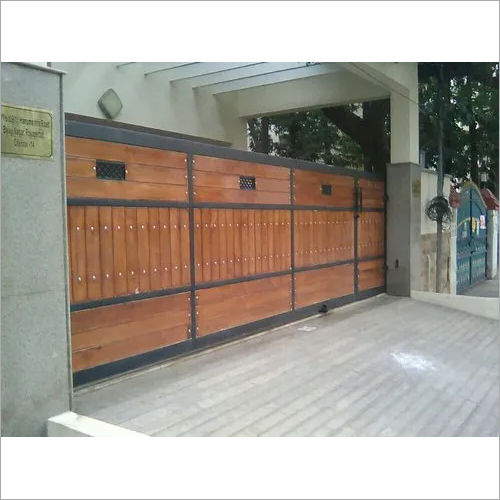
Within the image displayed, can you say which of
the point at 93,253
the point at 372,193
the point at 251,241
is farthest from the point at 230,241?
the point at 372,193

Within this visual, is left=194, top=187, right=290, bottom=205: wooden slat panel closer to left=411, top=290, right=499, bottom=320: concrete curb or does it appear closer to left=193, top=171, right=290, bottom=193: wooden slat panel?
left=193, top=171, right=290, bottom=193: wooden slat panel

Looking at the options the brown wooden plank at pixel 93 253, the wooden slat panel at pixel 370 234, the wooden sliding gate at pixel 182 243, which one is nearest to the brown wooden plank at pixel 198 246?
the wooden sliding gate at pixel 182 243

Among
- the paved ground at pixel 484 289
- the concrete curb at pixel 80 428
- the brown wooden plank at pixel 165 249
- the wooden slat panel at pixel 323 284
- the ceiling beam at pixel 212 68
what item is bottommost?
the paved ground at pixel 484 289

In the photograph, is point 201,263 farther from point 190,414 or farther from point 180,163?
point 190,414

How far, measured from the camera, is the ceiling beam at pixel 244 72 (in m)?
7.96

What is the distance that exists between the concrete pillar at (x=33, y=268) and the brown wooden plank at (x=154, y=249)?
4.49 ft

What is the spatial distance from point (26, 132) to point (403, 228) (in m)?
7.53

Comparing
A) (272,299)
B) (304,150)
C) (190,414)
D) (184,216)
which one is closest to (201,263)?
(184,216)

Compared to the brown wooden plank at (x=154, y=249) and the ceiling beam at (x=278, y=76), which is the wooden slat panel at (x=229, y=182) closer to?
the brown wooden plank at (x=154, y=249)

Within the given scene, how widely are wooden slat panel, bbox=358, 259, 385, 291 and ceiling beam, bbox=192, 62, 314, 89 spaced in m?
3.55

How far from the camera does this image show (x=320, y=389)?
4.41 m

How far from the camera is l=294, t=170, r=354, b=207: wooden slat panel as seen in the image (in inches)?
284

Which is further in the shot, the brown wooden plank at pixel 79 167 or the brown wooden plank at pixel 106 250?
the brown wooden plank at pixel 106 250

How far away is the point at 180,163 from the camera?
207 inches
